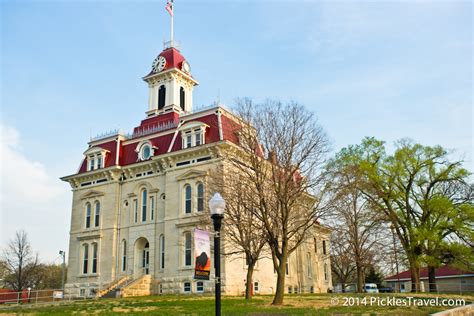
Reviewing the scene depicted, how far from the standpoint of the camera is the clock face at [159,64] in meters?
46.7

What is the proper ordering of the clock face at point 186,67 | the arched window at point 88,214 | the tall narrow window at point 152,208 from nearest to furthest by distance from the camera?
1. the tall narrow window at point 152,208
2. the arched window at point 88,214
3. the clock face at point 186,67

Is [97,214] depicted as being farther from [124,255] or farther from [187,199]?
[187,199]

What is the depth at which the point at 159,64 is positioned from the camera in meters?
47.0

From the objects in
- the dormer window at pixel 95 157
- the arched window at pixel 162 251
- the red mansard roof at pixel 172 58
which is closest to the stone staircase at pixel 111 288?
the arched window at pixel 162 251

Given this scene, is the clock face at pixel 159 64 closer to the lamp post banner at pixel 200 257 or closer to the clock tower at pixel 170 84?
the clock tower at pixel 170 84

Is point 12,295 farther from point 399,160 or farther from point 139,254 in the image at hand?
point 399,160

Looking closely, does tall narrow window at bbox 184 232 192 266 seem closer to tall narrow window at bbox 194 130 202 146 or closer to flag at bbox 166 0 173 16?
tall narrow window at bbox 194 130 202 146

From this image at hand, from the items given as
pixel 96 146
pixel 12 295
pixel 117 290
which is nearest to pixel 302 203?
pixel 117 290

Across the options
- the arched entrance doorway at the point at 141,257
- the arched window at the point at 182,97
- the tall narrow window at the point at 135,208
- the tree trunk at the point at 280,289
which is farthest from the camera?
the arched window at the point at 182,97

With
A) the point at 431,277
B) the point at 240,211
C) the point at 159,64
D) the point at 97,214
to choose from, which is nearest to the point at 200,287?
the point at 240,211

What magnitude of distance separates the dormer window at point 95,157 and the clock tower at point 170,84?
6.18 meters

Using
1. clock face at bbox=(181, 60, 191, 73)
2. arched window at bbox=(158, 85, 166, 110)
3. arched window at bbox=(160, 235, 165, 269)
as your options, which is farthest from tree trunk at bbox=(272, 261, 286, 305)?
clock face at bbox=(181, 60, 191, 73)

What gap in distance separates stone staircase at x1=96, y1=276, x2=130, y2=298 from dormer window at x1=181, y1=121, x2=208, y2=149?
1193 cm

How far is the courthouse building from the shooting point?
35.7m
